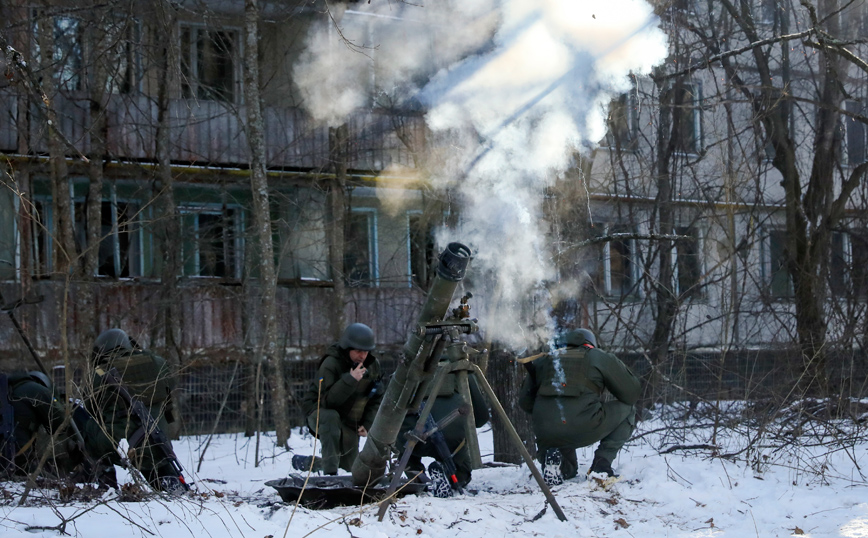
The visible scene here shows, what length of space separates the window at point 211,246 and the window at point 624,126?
6.07 meters

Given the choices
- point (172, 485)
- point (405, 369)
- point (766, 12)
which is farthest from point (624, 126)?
point (172, 485)

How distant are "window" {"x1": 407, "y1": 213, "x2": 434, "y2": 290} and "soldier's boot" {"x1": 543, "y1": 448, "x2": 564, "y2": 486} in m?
7.65

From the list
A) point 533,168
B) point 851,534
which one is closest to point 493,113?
point 533,168

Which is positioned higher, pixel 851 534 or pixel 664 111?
pixel 664 111

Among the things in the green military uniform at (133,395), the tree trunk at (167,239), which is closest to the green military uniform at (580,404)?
the green military uniform at (133,395)

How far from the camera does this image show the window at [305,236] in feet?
48.3

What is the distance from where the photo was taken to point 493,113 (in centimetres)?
935

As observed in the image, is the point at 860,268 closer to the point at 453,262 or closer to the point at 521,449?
the point at 521,449

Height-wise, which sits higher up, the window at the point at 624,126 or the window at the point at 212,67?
the window at the point at 212,67

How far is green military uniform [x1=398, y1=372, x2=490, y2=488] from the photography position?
7184mm

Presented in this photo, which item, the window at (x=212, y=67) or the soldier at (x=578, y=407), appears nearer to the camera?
the soldier at (x=578, y=407)

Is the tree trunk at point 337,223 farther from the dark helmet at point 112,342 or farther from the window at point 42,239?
the dark helmet at point 112,342

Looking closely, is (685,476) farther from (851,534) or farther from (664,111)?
(664,111)

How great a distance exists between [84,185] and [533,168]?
8193mm
